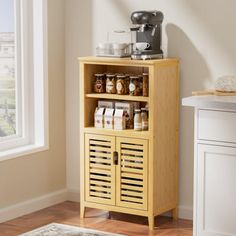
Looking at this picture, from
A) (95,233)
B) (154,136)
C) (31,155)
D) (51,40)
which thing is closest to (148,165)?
(154,136)

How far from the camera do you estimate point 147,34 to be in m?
4.72

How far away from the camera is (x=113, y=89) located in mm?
4809

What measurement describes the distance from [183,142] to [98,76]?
2.46ft

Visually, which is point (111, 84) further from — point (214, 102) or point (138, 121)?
point (214, 102)

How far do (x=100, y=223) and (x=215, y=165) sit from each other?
112 centimetres

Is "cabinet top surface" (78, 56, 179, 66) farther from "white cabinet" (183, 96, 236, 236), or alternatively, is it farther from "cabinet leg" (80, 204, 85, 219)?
"cabinet leg" (80, 204, 85, 219)

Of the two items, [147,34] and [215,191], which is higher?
[147,34]

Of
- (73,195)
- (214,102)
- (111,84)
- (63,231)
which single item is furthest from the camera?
(73,195)

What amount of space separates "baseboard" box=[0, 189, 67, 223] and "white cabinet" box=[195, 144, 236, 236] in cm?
139

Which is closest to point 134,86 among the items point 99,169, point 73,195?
point 99,169

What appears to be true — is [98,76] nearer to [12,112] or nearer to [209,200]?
[12,112]

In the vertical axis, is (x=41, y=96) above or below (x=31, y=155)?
above

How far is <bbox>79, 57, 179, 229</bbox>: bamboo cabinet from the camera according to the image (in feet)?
15.1

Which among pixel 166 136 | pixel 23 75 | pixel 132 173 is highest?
pixel 23 75
